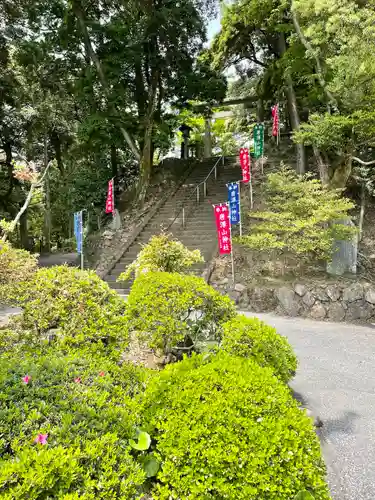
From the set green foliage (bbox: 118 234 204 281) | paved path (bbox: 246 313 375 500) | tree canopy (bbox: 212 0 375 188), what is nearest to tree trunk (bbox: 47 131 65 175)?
tree canopy (bbox: 212 0 375 188)

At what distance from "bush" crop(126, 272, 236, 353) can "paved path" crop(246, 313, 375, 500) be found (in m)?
1.38

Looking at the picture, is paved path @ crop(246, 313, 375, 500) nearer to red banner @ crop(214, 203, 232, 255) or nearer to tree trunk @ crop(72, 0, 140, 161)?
red banner @ crop(214, 203, 232, 255)

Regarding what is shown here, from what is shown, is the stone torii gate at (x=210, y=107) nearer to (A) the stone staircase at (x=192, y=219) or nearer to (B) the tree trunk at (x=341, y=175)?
(A) the stone staircase at (x=192, y=219)

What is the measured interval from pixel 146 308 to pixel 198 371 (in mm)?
1142

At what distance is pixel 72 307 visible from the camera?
274 cm

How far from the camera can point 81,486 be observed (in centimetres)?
123

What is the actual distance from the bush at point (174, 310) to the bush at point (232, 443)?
3.74 feet

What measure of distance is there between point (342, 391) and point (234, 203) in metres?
5.94

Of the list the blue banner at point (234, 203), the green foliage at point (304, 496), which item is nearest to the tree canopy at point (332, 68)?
the blue banner at point (234, 203)

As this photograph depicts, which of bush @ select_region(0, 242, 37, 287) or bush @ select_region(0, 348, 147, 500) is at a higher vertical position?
bush @ select_region(0, 242, 37, 287)

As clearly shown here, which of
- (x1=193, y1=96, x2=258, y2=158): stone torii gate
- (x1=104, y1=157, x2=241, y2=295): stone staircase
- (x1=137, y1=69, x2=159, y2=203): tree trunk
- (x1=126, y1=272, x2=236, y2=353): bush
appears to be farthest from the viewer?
(x1=193, y1=96, x2=258, y2=158): stone torii gate

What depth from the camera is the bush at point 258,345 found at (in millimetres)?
2629

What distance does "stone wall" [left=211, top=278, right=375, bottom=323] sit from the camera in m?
6.89

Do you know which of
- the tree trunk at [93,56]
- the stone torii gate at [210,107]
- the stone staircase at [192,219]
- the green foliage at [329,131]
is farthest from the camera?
the stone torii gate at [210,107]
